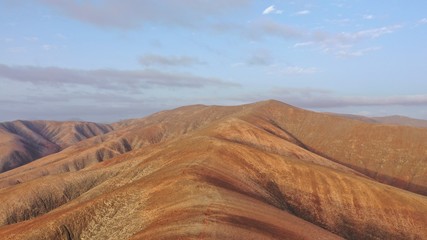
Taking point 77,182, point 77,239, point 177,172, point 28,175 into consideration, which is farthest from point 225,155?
point 28,175

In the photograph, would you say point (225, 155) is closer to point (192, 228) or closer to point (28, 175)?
point (192, 228)

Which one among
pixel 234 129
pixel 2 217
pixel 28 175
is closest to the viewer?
pixel 2 217

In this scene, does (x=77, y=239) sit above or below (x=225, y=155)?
below

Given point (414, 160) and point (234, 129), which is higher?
point (234, 129)

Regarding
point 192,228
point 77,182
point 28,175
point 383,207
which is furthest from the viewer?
point 28,175

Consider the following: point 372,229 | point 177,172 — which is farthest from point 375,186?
point 177,172

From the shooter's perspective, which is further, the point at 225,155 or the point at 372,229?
Result: the point at 225,155

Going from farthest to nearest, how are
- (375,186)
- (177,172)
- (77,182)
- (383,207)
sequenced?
(77,182) < (375,186) < (383,207) < (177,172)

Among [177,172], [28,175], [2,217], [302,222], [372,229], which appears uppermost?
[177,172]

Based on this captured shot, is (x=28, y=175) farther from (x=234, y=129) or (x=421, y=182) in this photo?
(x=421, y=182)
